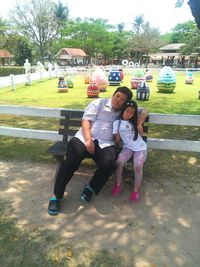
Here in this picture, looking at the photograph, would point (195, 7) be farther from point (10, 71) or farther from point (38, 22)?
point (38, 22)

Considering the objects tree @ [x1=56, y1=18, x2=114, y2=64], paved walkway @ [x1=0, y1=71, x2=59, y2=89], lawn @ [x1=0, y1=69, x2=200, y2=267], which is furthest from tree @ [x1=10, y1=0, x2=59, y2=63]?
lawn @ [x1=0, y1=69, x2=200, y2=267]

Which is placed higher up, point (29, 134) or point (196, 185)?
point (29, 134)

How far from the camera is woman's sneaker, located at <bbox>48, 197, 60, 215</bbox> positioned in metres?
3.56

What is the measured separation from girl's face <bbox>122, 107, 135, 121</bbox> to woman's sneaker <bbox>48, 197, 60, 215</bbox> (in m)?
1.39

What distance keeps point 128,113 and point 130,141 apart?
38 centimetres

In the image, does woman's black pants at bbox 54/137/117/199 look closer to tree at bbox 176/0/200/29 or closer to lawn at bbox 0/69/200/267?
lawn at bbox 0/69/200/267

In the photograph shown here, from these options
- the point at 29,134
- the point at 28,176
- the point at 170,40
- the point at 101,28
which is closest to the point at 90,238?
the point at 28,176

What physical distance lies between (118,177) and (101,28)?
66.0 meters

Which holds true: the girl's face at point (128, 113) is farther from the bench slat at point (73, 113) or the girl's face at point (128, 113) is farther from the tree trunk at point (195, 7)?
the tree trunk at point (195, 7)

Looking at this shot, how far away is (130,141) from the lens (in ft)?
13.1

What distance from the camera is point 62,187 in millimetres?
3646

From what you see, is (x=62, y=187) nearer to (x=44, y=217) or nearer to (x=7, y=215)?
(x=44, y=217)

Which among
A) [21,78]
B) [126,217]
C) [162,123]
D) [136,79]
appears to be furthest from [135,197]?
[21,78]

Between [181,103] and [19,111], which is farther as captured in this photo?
[181,103]
